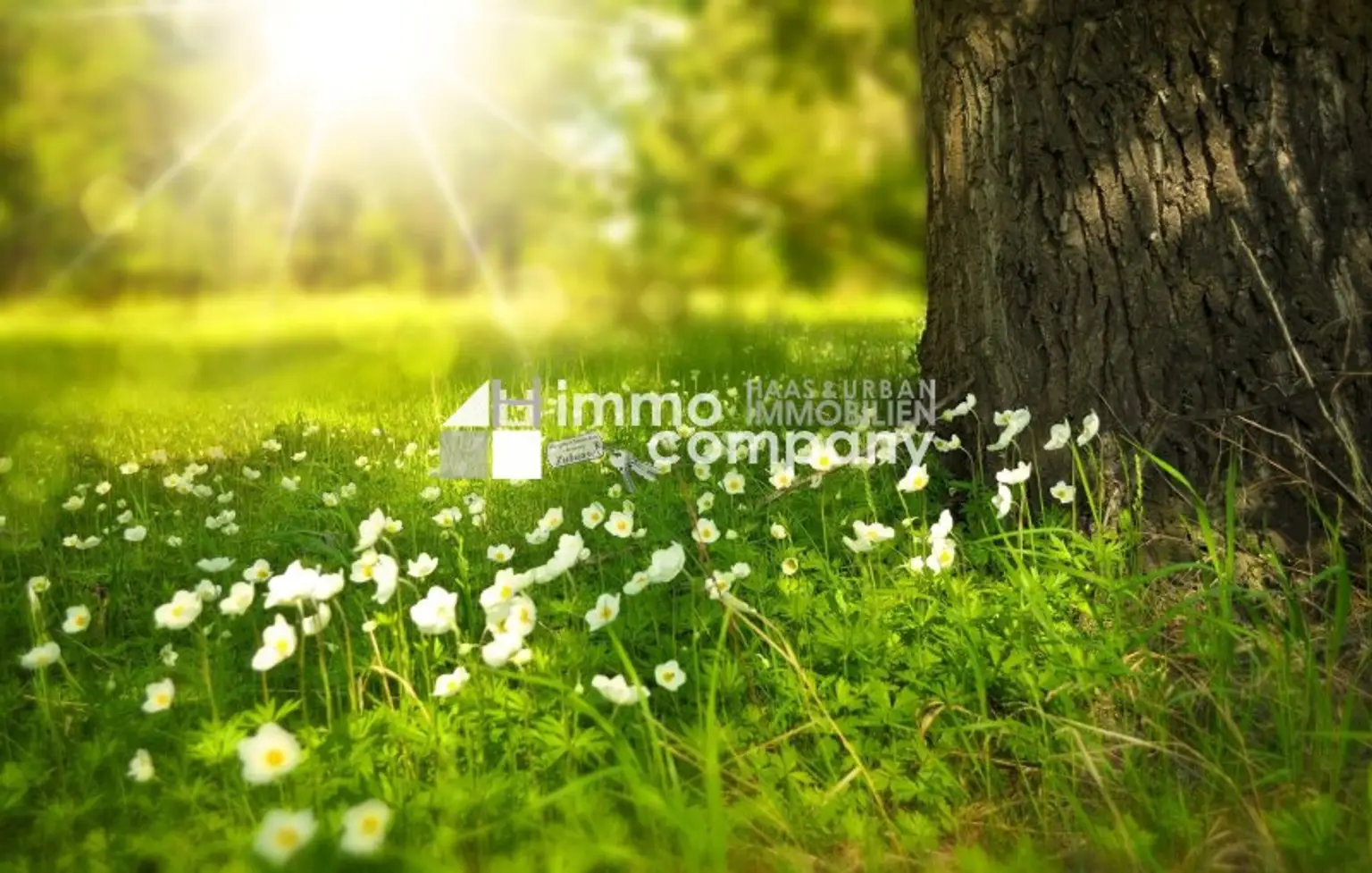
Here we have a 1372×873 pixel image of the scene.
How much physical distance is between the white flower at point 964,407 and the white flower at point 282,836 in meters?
1.77

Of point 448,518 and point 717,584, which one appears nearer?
point 717,584

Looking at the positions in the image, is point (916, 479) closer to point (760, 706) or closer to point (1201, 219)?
point (760, 706)

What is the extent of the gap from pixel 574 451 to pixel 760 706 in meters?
1.73

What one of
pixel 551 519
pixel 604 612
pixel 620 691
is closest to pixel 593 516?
pixel 551 519

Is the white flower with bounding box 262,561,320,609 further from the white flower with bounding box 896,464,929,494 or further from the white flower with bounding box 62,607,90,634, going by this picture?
the white flower with bounding box 896,464,929,494

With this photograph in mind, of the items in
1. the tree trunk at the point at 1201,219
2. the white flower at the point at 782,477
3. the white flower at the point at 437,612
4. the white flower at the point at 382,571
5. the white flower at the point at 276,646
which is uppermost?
the tree trunk at the point at 1201,219

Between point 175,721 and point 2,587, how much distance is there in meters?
1.11

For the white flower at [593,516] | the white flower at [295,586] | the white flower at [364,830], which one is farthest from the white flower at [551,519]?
the white flower at [364,830]

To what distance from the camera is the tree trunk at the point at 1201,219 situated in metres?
2.30

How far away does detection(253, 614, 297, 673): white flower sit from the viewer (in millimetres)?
1689

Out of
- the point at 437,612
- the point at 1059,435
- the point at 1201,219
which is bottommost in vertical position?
the point at 437,612

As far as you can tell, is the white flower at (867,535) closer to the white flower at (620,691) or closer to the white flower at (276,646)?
the white flower at (620,691)

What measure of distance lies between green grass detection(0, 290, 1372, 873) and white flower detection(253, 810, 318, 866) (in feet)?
0.07

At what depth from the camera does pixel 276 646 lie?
1.77 m
